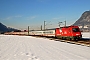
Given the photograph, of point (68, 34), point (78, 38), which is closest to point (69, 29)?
point (68, 34)

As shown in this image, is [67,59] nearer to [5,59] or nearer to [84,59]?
[84,59]

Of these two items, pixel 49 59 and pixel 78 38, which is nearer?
pixel 49 59

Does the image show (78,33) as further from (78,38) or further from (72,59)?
(72,59)

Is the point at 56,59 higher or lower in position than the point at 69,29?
lower

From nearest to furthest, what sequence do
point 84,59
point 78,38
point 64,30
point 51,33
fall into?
point 84,59, point 78,38, point 64,30, point 51,33

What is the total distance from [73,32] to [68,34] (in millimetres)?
2250

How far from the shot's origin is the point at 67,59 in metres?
10.5

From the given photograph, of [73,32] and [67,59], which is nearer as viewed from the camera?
[67,59]

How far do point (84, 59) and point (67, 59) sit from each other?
3.43ft

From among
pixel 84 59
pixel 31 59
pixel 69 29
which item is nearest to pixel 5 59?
pixel 31 59

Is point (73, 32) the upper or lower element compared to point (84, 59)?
upper

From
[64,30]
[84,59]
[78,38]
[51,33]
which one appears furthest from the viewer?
[51,33]

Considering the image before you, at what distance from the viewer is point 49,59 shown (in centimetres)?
1074

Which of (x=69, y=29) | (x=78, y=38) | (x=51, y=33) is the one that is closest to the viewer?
(x=78, y=38)
